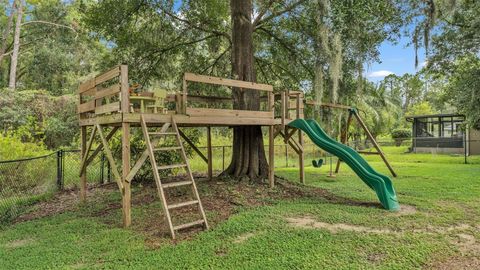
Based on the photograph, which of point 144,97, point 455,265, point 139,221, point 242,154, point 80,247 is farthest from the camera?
point 242,154

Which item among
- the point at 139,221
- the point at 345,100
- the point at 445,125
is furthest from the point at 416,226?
the point at 445,125

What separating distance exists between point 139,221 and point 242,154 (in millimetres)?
3372

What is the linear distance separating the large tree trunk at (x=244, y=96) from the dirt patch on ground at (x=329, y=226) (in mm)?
2765

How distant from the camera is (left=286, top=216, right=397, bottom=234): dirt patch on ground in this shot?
4230 millimetres

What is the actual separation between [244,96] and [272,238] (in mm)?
4085

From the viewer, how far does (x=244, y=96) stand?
7.39 m

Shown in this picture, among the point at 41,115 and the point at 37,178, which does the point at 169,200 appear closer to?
the point at 37,178

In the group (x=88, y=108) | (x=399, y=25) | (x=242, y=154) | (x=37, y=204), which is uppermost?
(x=399, y=25)

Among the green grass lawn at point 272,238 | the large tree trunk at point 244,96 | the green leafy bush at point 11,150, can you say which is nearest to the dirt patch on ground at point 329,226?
the green grass lawn at point 272,238

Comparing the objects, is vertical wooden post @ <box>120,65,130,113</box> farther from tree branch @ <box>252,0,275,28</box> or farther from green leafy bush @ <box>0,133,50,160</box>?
green leafy bush @ <box>0,133,50,160</box>

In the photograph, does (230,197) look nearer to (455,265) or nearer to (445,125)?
(455,265)

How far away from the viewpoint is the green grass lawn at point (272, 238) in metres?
3.32

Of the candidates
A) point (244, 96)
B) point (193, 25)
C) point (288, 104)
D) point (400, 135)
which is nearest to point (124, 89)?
point (244, 96)

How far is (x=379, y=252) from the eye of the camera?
11.6 ft
